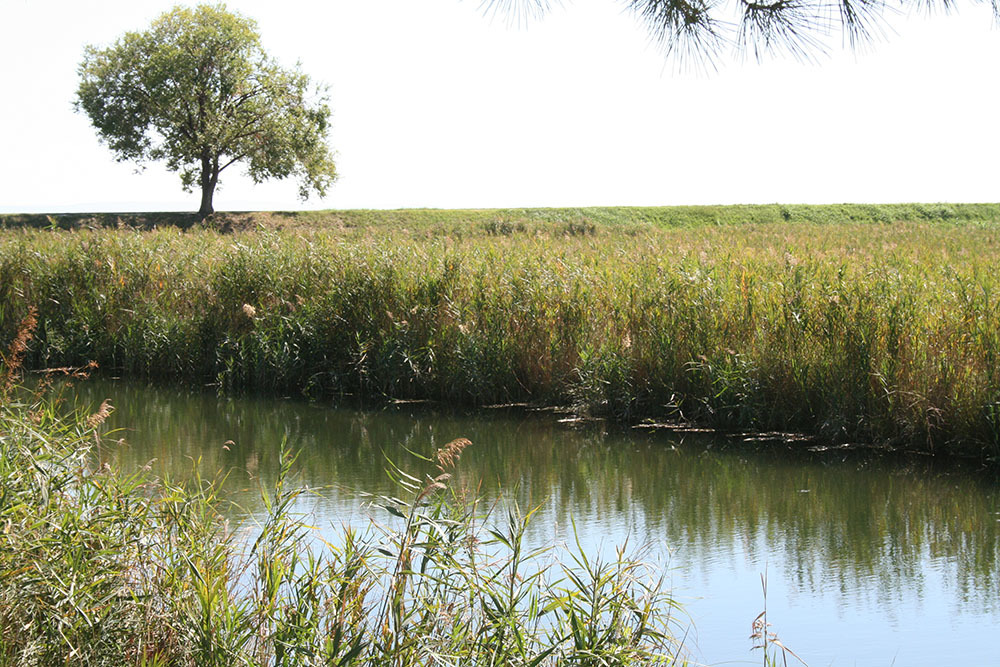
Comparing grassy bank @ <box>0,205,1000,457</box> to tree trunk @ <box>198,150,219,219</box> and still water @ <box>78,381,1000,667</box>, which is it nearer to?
still water @ <box>78,381,1000,667</box>

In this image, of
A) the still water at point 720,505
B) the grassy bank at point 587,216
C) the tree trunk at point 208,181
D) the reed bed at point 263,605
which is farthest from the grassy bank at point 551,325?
the tree trunk at point 208,181

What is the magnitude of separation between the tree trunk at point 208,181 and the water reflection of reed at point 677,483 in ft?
86.5

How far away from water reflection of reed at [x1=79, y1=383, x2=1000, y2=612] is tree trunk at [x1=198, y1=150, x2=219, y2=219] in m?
26.4

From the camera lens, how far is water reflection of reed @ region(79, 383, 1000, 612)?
5.99m

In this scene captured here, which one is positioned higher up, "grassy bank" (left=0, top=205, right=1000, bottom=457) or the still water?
"grassy bank" (left=0, top=205, right=1000, bottom=457)

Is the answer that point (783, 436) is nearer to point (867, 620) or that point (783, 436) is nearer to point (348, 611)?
point (867, 620)

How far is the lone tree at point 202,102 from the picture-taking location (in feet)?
112

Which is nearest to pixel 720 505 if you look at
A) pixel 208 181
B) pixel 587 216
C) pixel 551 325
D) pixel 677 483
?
pixel 677 483

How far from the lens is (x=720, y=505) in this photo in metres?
7.09

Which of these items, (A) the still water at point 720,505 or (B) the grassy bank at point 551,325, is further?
(B) the grassy bank at point 551,325

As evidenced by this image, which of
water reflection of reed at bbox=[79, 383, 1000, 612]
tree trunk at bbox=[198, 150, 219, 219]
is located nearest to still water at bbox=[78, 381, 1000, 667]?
water reflection of reed at bbox=[79, 383, 1000, 612]

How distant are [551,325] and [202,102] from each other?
1116 inches

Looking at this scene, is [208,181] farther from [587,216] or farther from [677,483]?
[677,483]

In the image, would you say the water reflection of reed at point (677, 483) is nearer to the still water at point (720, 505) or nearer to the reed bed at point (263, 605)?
the still water at point (720, 505)
